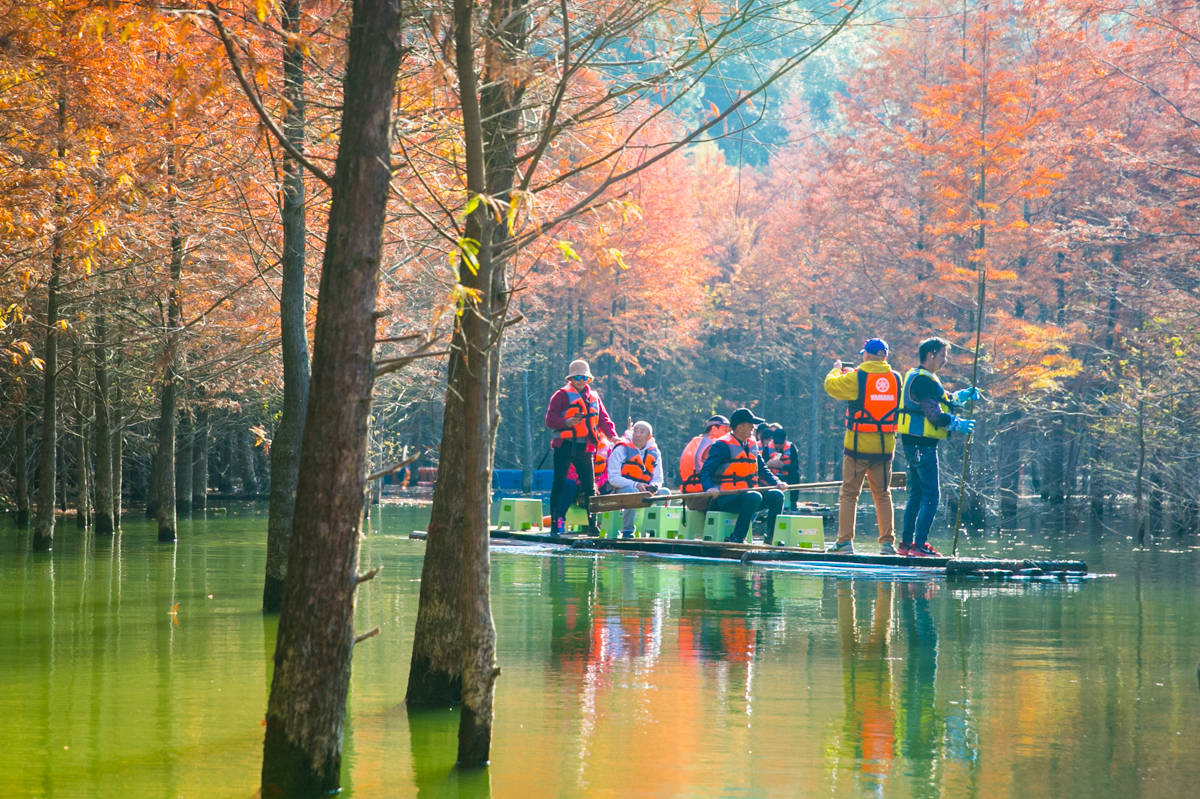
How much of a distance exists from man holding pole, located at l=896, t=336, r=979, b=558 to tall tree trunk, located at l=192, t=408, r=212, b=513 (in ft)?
53.9

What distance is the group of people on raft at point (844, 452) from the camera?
16.5m

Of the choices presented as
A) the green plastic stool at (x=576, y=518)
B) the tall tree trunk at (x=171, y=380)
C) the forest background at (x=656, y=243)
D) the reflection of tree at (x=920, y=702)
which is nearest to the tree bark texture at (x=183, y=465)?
the forest background at (x=656, y=243)

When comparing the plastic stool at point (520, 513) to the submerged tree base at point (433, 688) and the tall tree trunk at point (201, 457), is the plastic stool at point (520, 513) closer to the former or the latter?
the tall tree trunk at point (201, 457)

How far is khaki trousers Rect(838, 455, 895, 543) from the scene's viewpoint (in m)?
16.9

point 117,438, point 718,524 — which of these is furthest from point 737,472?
point 117,438

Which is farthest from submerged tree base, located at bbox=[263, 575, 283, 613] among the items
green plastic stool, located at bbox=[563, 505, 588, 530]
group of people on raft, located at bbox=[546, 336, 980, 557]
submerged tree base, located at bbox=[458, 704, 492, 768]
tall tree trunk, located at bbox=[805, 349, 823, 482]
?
tall tree trunk, located at bbox=[805, 349, 823, 482]

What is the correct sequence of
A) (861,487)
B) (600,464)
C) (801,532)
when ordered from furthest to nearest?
1. (600,464)
2. (801,532)
3. (861,487)

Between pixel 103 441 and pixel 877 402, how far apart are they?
13.2 m

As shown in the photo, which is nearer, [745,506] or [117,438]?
[745,506]

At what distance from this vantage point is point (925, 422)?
16.5 metres

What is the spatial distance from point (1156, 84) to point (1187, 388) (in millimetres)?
10151

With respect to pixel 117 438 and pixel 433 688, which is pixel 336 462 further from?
pixel 117 438

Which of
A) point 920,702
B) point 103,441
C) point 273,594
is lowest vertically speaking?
point 920,702

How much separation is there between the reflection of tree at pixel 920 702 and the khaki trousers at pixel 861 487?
10.7ft
